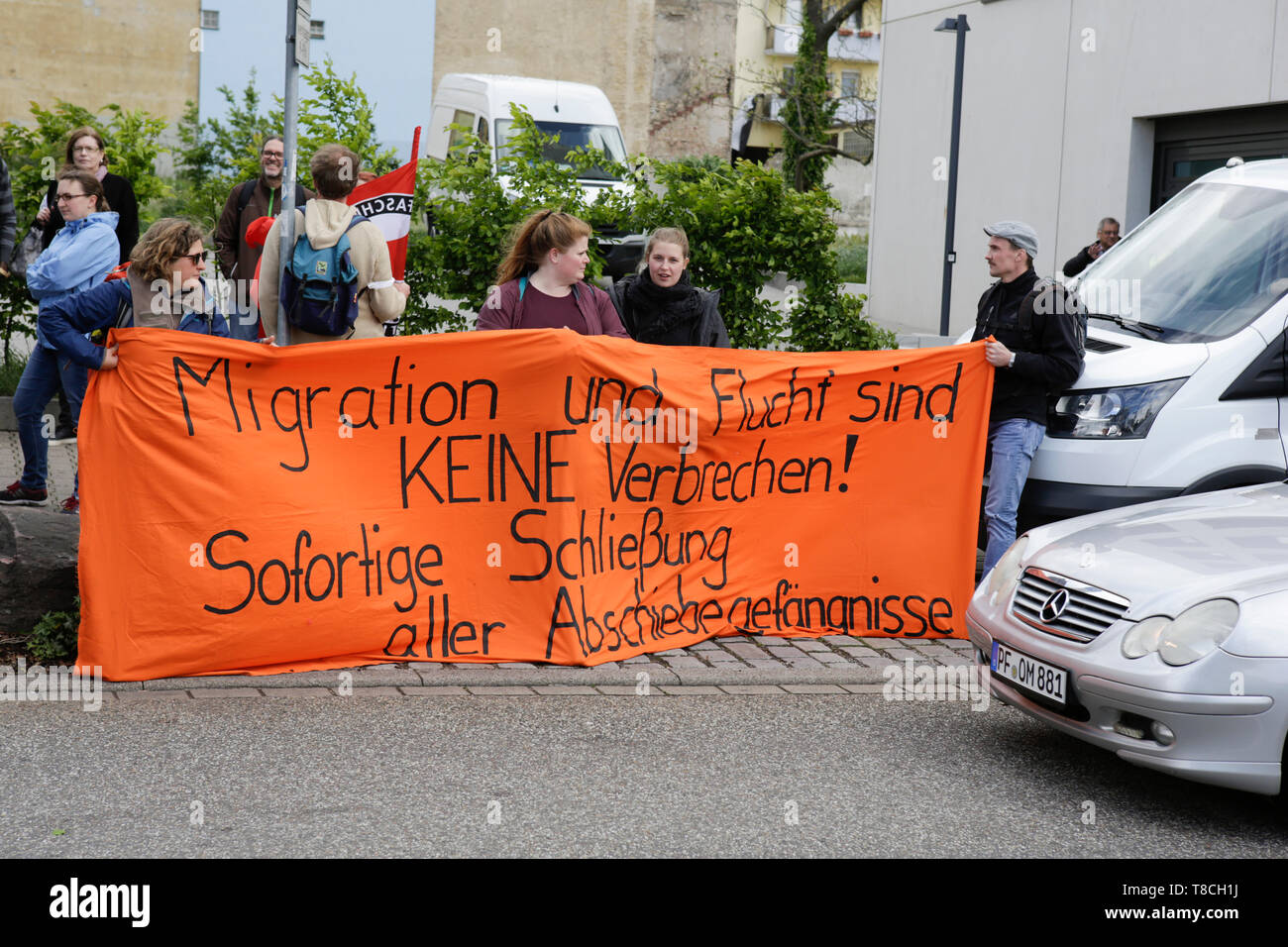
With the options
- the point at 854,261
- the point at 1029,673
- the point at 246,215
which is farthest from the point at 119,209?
the point at 854,261

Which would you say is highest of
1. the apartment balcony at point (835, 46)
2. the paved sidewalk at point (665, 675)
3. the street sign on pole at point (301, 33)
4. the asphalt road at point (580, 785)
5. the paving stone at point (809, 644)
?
the apartment balcony at point (835, 46)

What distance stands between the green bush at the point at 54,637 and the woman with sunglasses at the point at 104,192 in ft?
12.2

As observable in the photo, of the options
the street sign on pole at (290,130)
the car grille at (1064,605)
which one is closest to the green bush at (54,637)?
the street sign on pole at (290,130)

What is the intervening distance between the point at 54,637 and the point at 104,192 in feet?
13.5

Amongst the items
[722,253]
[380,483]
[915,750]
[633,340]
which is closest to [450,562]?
[380,483]

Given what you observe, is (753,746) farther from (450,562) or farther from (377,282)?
(377,282)

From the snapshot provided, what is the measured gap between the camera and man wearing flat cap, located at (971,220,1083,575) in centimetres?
733

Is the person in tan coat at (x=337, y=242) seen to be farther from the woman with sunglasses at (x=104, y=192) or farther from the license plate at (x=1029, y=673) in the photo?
the license plate at (x=1029, y=673)

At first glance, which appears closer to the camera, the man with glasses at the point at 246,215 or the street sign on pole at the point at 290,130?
the street sign on pole at the point at 290,130

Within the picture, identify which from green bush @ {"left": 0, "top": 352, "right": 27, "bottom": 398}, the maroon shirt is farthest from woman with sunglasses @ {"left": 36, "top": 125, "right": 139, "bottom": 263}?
the maroon shirt

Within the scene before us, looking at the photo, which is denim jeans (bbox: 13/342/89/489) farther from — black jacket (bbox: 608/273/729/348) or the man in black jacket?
the man in black jacket

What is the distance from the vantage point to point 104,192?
9.46 metres

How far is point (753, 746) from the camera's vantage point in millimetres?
5617

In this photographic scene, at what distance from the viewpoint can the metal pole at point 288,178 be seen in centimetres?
682
